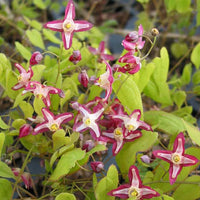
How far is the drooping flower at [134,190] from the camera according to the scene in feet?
2.74

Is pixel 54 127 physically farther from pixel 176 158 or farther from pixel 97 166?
pixel 176 158

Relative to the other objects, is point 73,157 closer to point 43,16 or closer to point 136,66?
point 136,66

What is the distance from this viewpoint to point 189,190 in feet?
3.11

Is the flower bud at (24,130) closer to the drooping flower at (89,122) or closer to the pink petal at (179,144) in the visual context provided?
the drooping flower at (89,122)

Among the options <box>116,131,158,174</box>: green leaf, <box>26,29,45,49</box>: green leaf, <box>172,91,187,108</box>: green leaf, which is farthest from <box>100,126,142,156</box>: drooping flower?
<box>26,29,45,49</box>: green leaf

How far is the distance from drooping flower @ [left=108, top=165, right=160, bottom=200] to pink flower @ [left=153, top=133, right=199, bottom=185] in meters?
0.06

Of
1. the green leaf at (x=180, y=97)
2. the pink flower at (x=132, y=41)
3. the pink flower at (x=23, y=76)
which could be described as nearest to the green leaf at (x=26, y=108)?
the pink flower at (x=23, y=76)

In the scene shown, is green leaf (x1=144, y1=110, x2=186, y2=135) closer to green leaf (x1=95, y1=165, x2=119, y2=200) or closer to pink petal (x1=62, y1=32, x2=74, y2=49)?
green leaf (x1=95, y1=165, x2=119, y2=200)

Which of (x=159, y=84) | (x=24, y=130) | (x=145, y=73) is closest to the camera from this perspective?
(x=24, y=130)

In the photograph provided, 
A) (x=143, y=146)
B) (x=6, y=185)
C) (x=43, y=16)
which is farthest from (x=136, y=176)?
(x=43, y=16)

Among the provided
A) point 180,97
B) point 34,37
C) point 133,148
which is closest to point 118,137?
point 133,148

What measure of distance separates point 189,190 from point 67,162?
13.6 inches

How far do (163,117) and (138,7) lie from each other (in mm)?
1190

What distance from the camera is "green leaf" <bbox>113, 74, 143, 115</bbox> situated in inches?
35.8
